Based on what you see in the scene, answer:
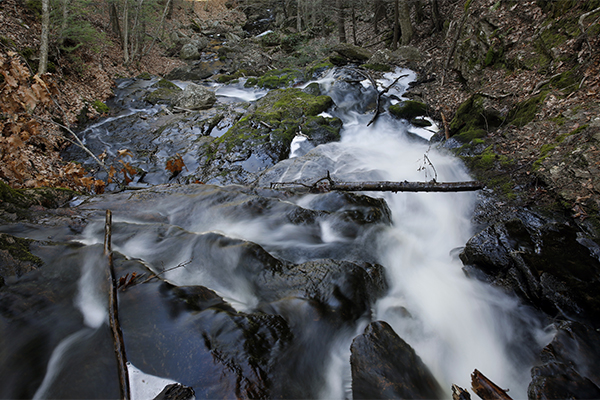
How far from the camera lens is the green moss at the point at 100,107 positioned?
12.5m

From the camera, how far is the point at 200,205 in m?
4.99

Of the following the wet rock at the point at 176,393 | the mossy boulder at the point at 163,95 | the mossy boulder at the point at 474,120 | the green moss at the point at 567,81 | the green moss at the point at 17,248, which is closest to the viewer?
the wet rock at the point at 176,393

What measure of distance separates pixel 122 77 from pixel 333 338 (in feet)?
66.0

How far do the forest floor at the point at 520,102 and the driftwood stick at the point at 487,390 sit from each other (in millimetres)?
3172

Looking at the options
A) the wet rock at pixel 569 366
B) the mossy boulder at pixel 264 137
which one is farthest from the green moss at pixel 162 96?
the wet rock at pixel 569 366

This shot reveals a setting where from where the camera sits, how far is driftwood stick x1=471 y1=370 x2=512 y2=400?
88.4 inches

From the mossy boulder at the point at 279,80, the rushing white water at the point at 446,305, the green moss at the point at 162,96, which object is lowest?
the green moss at the point at 162,96

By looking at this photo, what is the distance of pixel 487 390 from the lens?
2.36m

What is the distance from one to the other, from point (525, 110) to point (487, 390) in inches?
244

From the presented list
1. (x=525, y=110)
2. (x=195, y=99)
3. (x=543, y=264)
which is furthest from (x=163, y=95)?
(x=543, y=264)

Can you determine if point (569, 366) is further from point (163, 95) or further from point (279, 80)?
point (163, 95)

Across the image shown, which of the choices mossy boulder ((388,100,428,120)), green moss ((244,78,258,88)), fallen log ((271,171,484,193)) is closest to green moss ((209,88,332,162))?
mossy boulder ((388,100,428,120))

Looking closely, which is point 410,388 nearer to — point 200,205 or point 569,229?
point 569,229

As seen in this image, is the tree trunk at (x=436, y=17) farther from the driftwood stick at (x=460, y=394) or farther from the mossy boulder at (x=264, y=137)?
the driftwood stick at (x=460, y=394)
